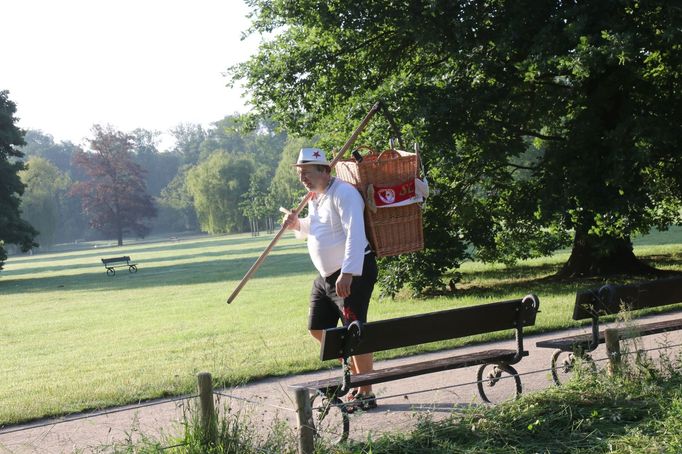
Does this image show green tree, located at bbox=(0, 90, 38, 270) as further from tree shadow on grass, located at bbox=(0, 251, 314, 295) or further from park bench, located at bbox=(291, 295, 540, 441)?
park bench, located at bbox=(291, 295, 540, 441)

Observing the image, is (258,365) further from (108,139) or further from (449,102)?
(108,139)

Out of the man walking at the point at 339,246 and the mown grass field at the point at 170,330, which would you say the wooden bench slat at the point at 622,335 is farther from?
the mown grass field at the point at 170,330

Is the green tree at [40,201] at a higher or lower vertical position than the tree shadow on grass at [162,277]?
higher

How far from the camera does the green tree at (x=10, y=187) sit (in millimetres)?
42531

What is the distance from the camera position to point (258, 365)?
9766 millimetres

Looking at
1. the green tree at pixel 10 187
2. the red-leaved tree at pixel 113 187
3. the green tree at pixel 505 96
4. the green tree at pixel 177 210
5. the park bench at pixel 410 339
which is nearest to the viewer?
the park bench at pixel 410 339

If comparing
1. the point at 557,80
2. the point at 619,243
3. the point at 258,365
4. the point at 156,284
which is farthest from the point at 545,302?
the point at 156,284

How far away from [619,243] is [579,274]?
2.14 meters

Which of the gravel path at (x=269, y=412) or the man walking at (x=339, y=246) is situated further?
the man walking at (x=339, y=246)

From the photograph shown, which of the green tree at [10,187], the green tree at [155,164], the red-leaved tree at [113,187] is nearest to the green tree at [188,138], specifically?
the green tree at [155,164]

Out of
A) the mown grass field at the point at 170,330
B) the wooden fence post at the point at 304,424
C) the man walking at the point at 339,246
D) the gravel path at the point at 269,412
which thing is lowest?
the mown grass field at the point at 170,330

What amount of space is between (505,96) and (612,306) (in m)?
9.35

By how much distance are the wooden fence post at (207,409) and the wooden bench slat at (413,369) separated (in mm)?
637

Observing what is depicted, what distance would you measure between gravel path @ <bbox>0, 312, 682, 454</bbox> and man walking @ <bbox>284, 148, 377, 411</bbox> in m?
0.40
